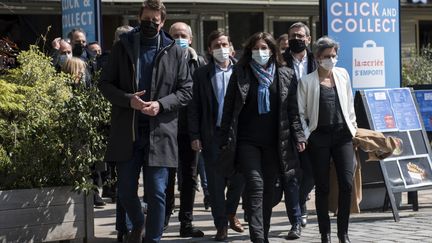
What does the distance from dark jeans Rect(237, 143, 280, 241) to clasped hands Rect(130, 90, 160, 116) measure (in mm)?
929

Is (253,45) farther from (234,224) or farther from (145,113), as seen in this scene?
(234,224)

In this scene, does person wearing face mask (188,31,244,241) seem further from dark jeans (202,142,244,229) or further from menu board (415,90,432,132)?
menu board (415,90,432,132)

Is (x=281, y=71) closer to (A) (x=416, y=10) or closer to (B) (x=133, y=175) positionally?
(B) (x=133, y=175)

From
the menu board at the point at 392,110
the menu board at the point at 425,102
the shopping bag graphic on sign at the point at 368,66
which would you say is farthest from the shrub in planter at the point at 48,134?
the menu board at the point at 425,102

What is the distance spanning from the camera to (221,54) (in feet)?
27.4

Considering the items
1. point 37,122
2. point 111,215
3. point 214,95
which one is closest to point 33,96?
point 37,122

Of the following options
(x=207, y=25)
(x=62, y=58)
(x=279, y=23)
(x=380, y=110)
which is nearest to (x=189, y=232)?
(x=380, y=110)

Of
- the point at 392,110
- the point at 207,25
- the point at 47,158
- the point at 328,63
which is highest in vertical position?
the point at 207,25

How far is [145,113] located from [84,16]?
15.5 ft

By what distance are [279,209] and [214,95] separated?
239cm

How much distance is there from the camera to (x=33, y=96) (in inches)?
A: 304

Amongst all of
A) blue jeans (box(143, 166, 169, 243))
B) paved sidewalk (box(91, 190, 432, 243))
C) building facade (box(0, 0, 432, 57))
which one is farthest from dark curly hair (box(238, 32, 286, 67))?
building facade (box(0, 0, 432, 57))

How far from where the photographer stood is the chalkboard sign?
9445mm

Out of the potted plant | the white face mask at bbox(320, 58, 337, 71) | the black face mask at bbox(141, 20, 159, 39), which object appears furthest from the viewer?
the white face mask at bbox(320, 58, 337, 71)
